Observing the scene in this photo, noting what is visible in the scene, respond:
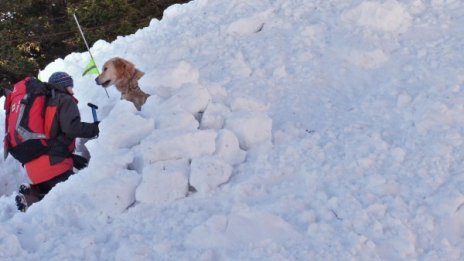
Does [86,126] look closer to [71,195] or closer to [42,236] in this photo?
[71,195]

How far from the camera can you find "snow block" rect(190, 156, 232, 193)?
15.1 ft

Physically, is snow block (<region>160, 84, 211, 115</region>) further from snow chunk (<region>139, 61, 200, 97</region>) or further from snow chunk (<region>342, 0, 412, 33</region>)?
snow chunk (<region>342, 0, 412, 33</region>)

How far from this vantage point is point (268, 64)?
701 cm

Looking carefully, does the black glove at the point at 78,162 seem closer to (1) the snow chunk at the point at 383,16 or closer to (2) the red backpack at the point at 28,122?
(2) the red backpack at the point at 28,122

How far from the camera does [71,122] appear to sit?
228 inches

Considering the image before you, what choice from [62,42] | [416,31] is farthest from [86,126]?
[62,42]

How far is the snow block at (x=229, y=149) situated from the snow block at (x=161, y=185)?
1.51 ft

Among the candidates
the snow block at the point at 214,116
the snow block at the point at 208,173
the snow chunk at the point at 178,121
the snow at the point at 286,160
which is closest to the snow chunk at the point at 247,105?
the snow at the point at 286,160

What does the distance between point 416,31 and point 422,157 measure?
2878 millimetres

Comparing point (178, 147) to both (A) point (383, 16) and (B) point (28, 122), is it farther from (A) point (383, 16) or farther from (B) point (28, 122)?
(A) point (383, 16)

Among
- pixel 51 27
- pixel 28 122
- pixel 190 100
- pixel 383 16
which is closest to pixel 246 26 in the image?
pixel 383 16

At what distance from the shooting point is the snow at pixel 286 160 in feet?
13.1

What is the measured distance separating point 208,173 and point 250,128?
0.79 metres

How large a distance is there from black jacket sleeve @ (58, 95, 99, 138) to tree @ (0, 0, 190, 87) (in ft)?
32.5
